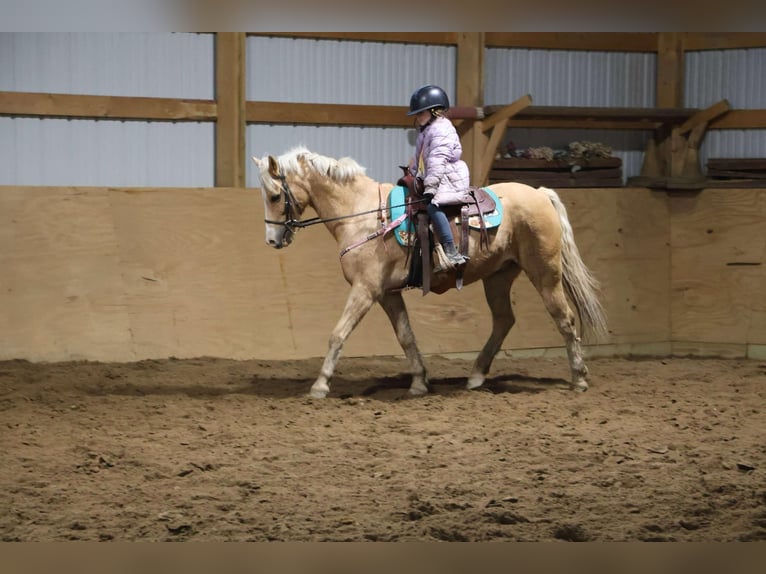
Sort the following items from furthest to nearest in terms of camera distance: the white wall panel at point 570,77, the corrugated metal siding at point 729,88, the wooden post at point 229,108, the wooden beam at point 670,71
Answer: the wooden beam at point 670,71
the white wall panel at point 570,77
the corrugated metal siding at point 729,88
the wooden post at point 229,108

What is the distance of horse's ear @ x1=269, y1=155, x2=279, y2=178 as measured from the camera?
255 inches

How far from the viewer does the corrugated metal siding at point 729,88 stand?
9281 millimetres

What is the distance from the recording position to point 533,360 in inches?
341

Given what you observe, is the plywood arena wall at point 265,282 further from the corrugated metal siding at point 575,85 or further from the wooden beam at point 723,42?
the wooden beam at point 723,42

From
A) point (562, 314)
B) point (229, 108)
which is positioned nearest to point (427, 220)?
point (562, 314)

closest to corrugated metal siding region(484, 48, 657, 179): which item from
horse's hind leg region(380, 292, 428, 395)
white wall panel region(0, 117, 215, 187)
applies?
white wall panel region(0, 117, 215, 187)

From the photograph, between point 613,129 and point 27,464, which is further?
point 613,129

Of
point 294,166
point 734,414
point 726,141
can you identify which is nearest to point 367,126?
point 294,166

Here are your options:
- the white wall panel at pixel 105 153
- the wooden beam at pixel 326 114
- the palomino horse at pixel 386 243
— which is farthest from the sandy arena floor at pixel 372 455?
the wooden beam at pixel 326 114

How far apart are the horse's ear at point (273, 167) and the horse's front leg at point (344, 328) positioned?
1029mm
